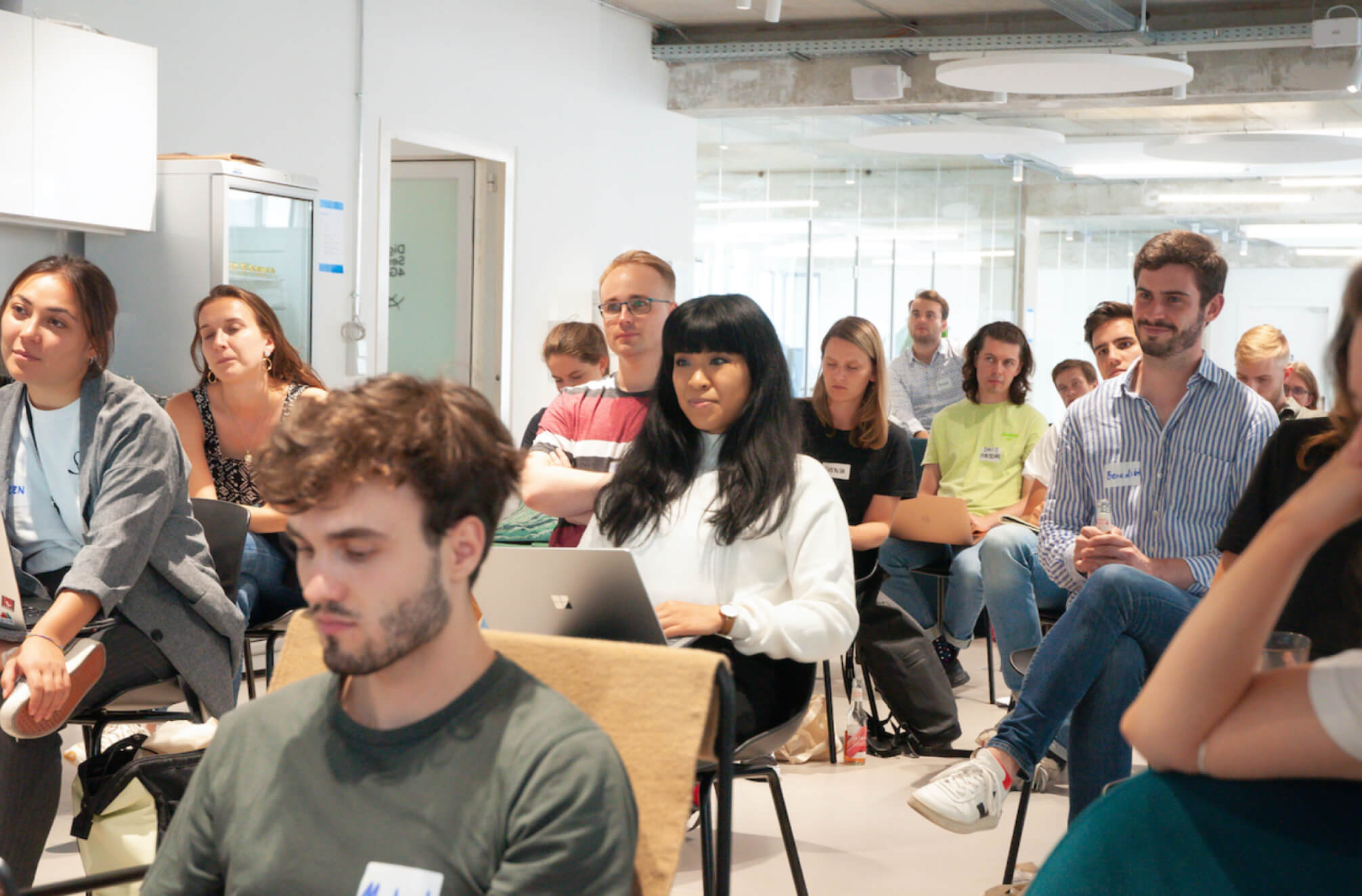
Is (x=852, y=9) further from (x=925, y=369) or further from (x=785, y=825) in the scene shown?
(x=785, y=825)

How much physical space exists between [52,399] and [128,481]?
0.29 m

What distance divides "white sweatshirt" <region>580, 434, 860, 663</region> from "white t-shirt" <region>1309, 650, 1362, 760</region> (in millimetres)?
1276

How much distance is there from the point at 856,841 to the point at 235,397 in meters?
2.21

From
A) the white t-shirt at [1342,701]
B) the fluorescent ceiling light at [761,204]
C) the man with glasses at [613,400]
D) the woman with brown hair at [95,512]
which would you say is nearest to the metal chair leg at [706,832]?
the man with glasses at [613,400]

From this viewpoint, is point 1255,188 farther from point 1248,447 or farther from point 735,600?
point 735,600

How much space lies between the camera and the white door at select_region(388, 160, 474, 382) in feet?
25.5

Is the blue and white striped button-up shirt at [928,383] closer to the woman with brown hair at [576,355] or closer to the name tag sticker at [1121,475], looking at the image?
the woman with brown hair at [576,355]

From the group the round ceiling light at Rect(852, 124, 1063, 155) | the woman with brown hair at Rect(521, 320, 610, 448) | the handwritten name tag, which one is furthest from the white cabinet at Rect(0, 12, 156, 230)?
the round ceiling light at Rect(852, 124, 1063, 155)

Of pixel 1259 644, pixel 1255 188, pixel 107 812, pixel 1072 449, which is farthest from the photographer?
pixel 1255 188

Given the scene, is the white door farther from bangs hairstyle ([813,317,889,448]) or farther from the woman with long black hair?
the woman with long black hair

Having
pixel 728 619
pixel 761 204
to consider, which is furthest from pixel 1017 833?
pixel 761 204

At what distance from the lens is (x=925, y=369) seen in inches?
315

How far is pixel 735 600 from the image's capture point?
253 cm

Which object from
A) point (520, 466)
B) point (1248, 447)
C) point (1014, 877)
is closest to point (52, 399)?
point (520, 466)
